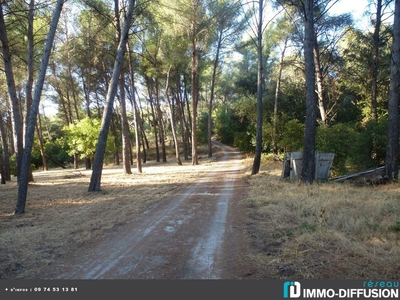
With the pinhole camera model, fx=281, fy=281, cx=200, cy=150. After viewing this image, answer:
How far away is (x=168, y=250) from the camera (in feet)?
15.3

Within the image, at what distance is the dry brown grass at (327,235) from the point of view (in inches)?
145

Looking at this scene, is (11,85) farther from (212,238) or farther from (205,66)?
(205,66)

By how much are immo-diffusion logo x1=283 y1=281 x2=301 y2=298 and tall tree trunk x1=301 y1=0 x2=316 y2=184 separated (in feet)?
26.7

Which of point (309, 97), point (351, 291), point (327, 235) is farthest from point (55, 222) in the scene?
point (309, 97)

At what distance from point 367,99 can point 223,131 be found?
27.9 meters

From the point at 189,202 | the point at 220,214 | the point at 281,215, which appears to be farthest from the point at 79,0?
the point at 281,215

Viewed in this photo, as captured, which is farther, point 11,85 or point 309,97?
point 11,85

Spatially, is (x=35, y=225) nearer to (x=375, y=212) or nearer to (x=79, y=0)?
(x=375, y=212)

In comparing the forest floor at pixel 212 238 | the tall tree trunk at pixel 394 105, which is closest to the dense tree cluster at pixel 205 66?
the tall tree trunk at pixel 394 105

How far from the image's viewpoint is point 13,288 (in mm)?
3471

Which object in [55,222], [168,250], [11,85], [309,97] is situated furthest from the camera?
[11,85]

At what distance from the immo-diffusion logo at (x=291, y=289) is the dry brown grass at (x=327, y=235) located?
0.88ft

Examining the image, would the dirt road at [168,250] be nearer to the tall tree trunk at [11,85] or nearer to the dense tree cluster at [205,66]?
the dense tree cluster at [205,66]

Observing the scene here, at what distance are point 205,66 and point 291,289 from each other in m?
26.4
